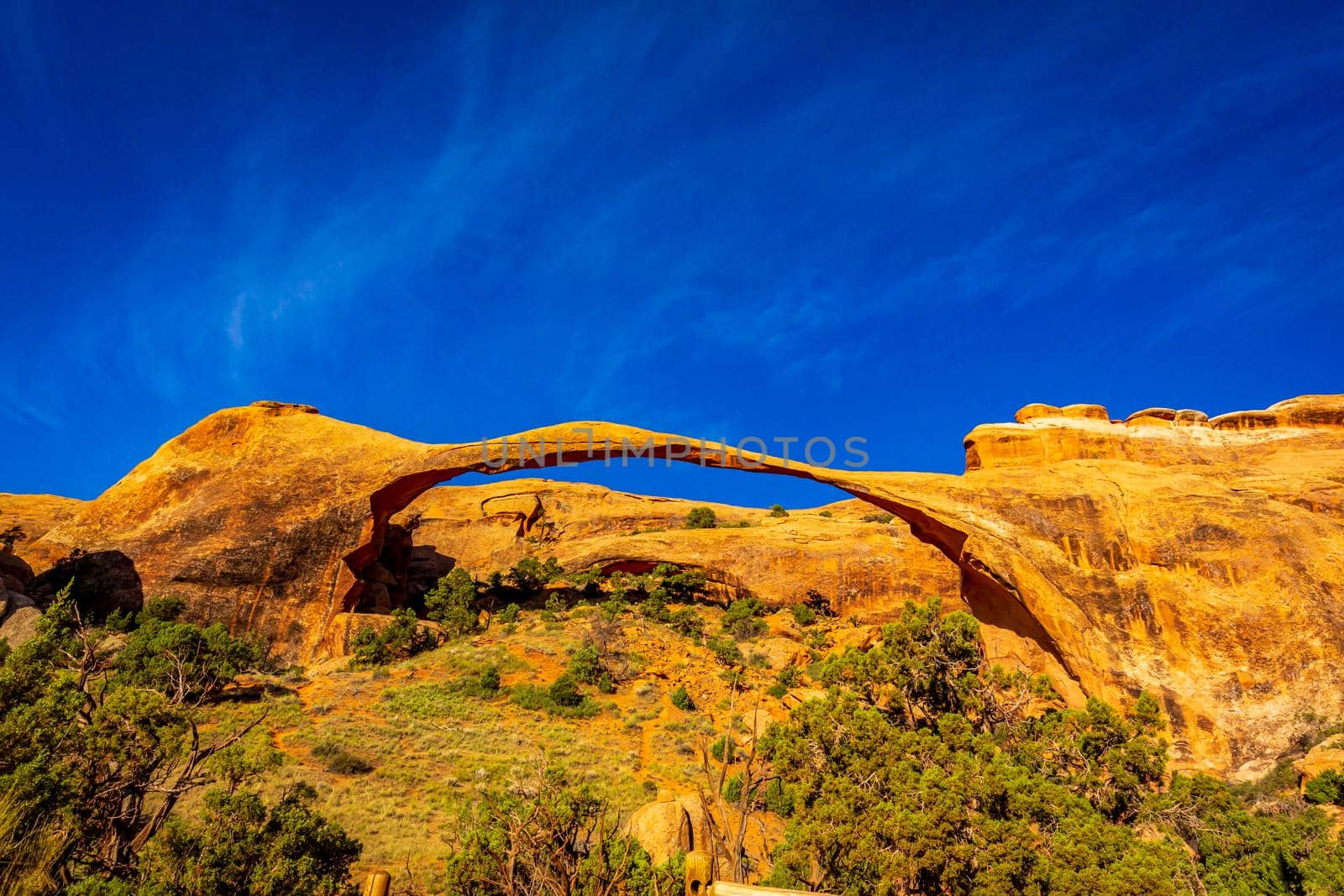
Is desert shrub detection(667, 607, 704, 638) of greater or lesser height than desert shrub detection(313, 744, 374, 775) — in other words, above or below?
above

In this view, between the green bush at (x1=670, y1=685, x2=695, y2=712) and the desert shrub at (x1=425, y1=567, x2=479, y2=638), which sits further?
the desert shrub at (x1=425, y1=567, x2=479, y2=638)

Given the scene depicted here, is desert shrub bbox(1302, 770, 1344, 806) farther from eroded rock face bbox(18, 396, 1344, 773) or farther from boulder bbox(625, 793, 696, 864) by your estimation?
boulder bbox(625, 793, 696, 864)

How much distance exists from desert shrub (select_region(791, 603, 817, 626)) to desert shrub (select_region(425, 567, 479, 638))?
38.4ft

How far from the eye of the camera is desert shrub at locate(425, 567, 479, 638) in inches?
866

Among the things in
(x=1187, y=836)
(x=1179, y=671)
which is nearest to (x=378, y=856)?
(x=1187, y=836)

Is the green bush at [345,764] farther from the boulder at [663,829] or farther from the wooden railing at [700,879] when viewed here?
the wooden railing at [700,879]

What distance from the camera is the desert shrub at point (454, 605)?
72.2 ft

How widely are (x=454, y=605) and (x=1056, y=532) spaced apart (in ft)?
58.6

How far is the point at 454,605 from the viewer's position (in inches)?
902

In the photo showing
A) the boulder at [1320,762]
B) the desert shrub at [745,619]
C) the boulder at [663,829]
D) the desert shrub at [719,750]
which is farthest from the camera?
the desert shrub at [745,619]

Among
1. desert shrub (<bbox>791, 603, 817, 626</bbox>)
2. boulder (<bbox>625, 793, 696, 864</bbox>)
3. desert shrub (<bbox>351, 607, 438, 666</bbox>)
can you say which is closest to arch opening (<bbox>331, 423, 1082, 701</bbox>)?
desert shrub (<bbox>351, 607, 438, 666</bbox>)

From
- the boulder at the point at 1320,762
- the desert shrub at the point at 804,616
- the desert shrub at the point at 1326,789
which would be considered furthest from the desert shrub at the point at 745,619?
the desert shrub at the point at 1326,789

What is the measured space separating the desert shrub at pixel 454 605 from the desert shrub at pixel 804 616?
11.7m

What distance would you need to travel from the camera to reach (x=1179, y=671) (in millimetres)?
12133
